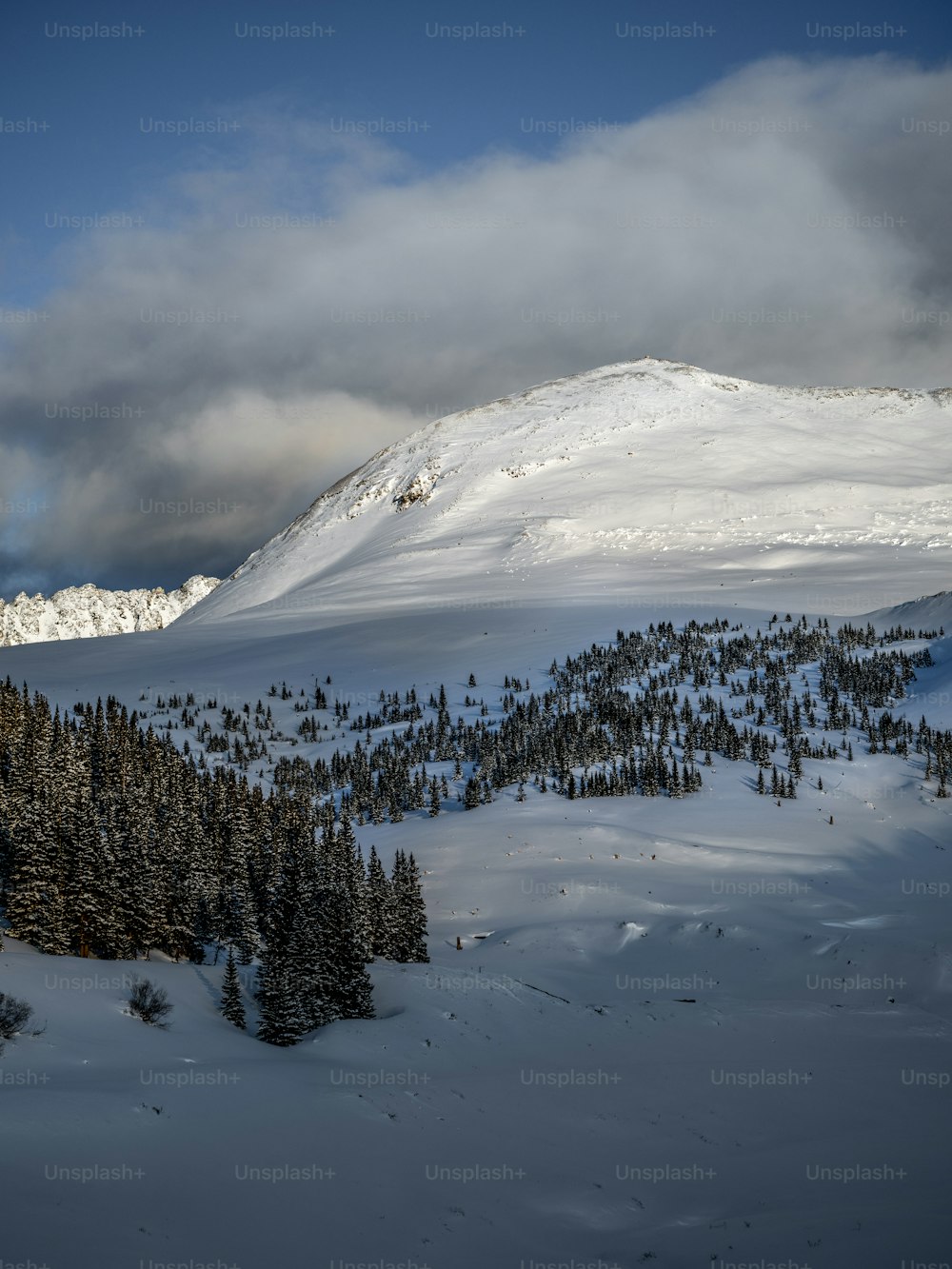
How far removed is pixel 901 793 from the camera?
12294cm

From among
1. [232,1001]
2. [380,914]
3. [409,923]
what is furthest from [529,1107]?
[409,923]

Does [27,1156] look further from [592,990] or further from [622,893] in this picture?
[622,893]

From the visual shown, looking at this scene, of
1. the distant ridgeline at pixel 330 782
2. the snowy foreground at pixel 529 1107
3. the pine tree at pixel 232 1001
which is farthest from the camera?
the distant ridgeline at pixel 330 782

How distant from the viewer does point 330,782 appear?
514 feet

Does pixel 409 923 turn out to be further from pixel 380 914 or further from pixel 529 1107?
pixel 529 1107

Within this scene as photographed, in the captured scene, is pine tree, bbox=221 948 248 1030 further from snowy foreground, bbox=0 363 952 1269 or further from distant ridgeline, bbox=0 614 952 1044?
distant ridgeline, bbox=0 614 952 1044

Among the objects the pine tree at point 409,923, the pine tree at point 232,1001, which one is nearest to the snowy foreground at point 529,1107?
the pine tree at point 232,1001

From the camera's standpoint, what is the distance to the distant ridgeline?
48938 mm

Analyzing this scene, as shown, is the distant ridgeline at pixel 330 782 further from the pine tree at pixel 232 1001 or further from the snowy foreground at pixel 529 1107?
the snowy foreground at pixel 529 1107

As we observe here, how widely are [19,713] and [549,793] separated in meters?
67.1

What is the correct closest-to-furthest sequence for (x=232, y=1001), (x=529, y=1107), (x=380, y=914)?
(x=529, y=1107) → (x=232, y=1001) → (x=380, y=914)

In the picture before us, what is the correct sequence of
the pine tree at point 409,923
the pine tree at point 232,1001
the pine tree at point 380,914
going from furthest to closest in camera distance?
the pine tree at point 409,923, the pine tree at point 380,914, the pine tree at point 232,1001

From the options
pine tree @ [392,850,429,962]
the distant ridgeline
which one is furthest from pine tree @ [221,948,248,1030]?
pine tree @ [392,850,429,962]

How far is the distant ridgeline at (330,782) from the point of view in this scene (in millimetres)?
48938
